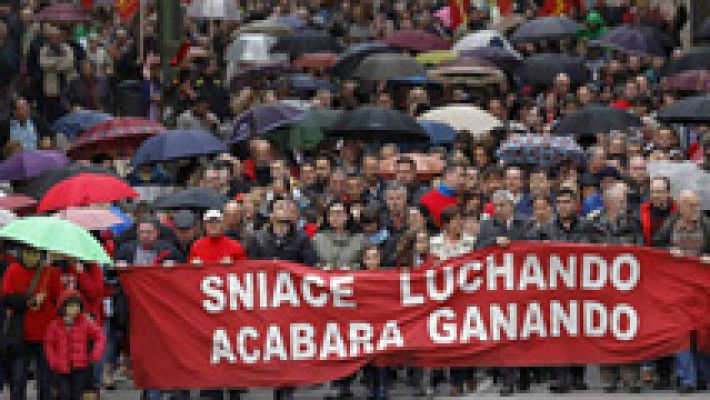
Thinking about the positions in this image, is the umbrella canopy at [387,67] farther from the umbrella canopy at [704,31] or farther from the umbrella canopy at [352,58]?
the umbrella canopy at [704,31]

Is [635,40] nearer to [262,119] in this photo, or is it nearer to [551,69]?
[551,69]

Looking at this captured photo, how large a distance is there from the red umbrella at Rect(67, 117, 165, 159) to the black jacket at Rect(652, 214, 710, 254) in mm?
7735

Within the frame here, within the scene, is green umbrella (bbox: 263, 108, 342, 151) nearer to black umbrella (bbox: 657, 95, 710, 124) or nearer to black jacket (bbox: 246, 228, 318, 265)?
black umbrella (bbox: 657, 95, 710, 124)

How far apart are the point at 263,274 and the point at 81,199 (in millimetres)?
1902

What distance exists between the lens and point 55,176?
19.5 metres

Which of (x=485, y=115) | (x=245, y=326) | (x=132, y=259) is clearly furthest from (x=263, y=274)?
(x=485, y=115)

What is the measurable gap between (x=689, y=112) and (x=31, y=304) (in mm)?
9014

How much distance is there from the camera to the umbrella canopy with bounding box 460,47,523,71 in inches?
1101

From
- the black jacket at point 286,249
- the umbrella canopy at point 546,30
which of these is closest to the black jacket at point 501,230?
the black jacket at point 286,249

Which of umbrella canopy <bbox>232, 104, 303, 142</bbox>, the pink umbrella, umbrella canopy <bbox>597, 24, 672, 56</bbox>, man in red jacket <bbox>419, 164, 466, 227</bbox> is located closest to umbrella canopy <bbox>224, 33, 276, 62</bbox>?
the pink umbrella

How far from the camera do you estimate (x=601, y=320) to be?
16141 mm

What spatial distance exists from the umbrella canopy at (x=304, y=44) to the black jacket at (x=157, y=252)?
12223 mm

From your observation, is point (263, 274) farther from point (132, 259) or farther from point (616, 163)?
point (616, 163)

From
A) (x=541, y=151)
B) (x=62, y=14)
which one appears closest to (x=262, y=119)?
(x=541, y=151)
